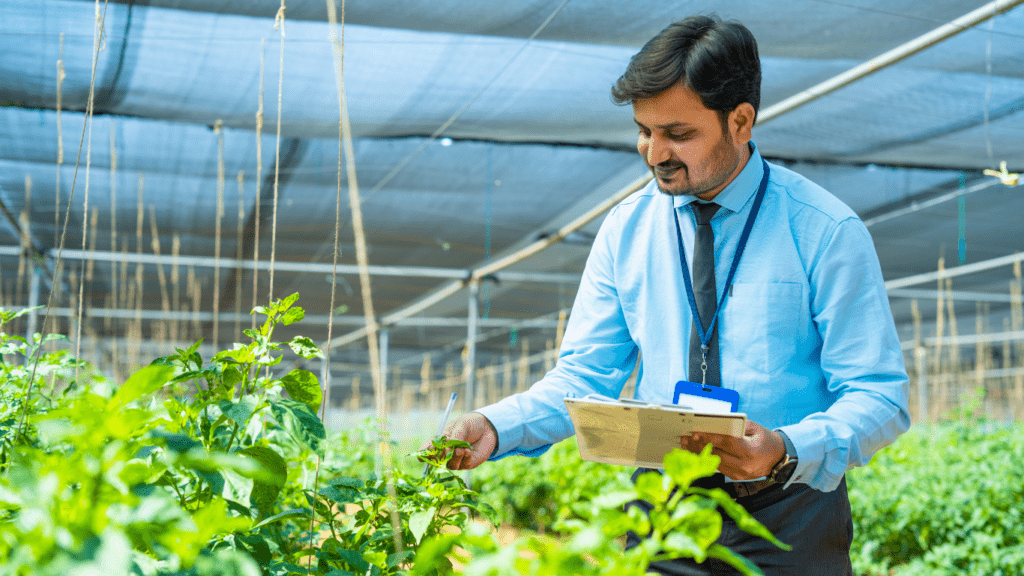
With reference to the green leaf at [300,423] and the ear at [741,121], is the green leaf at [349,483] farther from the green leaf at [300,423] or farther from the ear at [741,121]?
the ear at [741,121]

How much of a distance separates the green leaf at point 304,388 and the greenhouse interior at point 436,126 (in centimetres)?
32

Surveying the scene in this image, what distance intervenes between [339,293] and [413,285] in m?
0.84

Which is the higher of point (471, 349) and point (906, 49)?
point (906, 49)

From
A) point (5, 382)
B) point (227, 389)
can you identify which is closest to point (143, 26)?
point (5, 382)

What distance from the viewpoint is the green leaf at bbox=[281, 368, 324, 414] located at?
1.07m

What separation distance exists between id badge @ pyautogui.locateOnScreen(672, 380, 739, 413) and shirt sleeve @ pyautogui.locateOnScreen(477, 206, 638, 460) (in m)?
0.21

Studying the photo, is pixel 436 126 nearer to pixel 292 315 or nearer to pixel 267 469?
pixel 292 315

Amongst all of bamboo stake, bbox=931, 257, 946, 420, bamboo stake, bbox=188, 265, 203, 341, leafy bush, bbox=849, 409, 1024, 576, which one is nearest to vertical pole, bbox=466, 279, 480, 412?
bamboo stake, bbox=188, 265, 203, 341

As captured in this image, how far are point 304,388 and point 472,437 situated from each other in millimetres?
273

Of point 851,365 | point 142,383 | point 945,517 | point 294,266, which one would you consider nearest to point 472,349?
point 294,266

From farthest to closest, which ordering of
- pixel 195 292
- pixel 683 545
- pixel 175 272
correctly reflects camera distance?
pixel 195 292 < pixel 175 272 < pixel 683 545

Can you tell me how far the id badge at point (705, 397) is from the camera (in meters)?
1.16

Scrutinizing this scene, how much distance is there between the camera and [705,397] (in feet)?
3.89

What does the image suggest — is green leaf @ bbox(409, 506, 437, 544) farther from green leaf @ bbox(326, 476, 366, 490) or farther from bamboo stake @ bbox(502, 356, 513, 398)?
bamboo stake @ bbox(502, 356, 513, 398)
